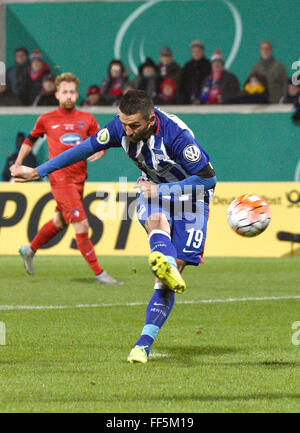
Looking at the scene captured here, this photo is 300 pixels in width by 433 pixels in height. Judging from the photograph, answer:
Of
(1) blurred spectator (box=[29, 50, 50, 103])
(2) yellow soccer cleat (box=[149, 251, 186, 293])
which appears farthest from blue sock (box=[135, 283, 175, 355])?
(1) blurred spectator (box=[29, 50, 50, 103])

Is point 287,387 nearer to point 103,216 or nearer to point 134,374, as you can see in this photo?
point 134,374

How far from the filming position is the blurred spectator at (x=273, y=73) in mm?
20156

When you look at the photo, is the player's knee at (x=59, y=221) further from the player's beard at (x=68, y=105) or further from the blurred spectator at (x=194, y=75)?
the blurred spectator at (x=194, y=75)

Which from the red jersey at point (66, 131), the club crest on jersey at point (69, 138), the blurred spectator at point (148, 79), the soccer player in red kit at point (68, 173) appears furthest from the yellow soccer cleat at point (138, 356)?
the blurred spectator at point (148, 79)

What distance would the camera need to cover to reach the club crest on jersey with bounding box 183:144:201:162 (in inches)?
255

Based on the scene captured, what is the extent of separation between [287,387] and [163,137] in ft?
6.73

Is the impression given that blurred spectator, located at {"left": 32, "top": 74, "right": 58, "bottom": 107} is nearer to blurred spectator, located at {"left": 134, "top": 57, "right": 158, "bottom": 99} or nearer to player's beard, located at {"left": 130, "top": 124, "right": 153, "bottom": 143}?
blurred spectator, located at {"left": 134, "top": 57, "right": 158, "bottom": 99}

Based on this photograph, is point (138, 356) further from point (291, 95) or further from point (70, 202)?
point (291, 95)

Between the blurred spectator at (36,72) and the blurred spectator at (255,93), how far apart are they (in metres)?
4.85

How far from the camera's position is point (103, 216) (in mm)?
15797

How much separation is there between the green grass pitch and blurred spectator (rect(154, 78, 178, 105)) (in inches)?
345

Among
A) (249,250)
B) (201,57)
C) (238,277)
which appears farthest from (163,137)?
(201,57)

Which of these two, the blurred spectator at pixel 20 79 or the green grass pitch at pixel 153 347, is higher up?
the blurred spectator at pixel 20 79

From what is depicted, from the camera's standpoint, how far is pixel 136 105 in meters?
6.27
